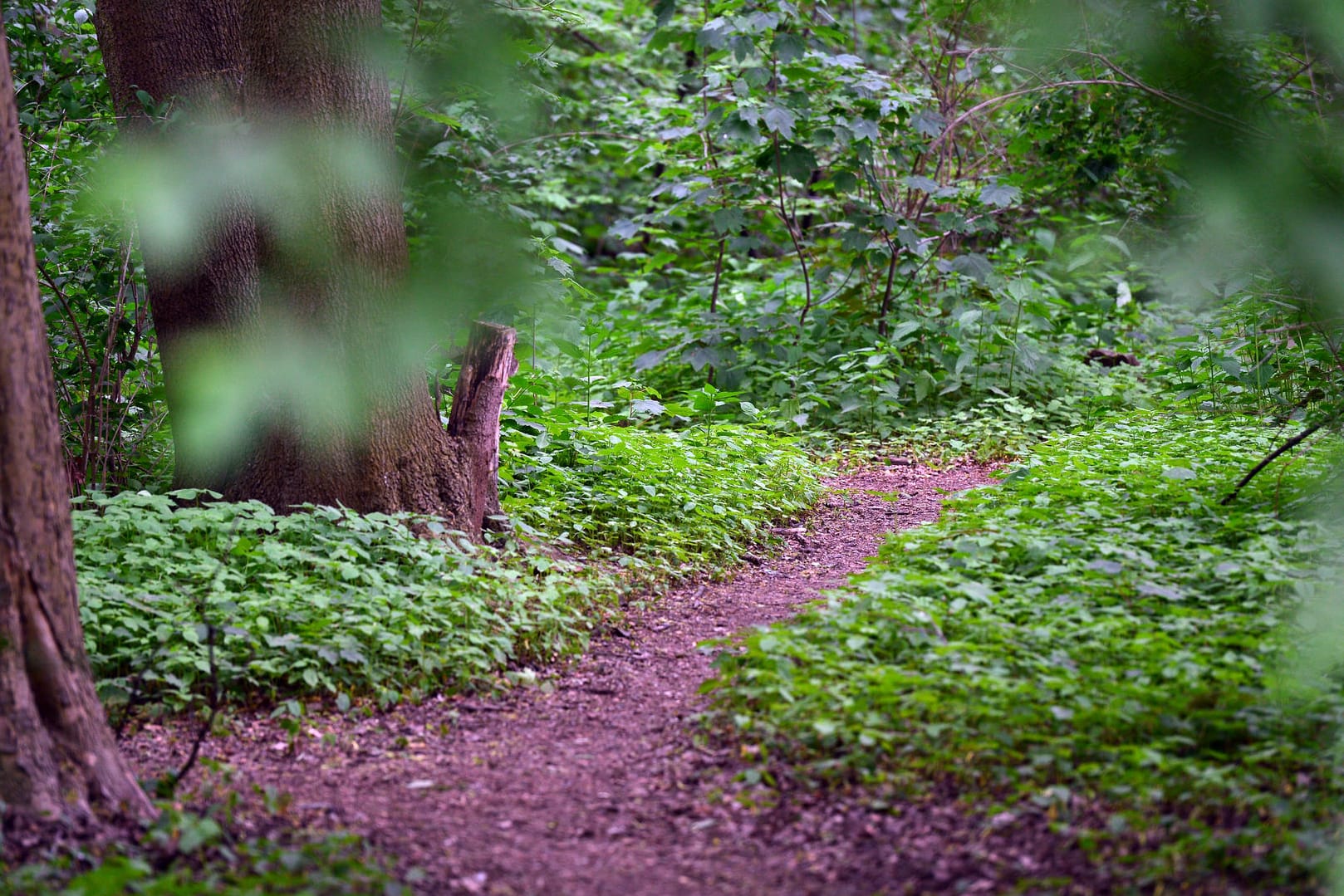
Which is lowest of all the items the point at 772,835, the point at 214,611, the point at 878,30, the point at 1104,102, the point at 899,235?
the point at 772,835

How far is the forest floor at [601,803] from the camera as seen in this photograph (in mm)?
2555

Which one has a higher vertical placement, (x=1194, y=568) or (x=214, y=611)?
(x=1194, y=568)

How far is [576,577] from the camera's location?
453 cm

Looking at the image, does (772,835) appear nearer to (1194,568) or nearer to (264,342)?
(1194,568)

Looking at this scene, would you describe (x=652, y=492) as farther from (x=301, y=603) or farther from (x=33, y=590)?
(x=33, y=590)

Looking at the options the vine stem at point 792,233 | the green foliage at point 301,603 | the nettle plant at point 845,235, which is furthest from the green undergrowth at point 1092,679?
the vine stem at point 792,233

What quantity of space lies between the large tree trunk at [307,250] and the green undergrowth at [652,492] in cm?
85

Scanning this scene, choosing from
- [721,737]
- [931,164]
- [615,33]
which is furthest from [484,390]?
[615,33]

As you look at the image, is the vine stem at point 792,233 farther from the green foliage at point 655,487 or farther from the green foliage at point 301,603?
the green foliage at point 301,603

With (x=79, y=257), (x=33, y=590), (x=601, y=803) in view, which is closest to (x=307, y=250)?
(x=79, y=257)

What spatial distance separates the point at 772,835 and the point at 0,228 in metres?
2.38

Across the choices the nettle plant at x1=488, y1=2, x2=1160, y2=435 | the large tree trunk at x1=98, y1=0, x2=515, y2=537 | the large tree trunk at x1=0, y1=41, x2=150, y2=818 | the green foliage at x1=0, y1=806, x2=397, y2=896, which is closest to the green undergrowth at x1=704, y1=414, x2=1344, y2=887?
the green foliage at x1=0, y1=806, x2=397, y2=896

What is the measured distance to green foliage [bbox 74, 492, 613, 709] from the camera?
139 inches

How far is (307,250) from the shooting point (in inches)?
172
